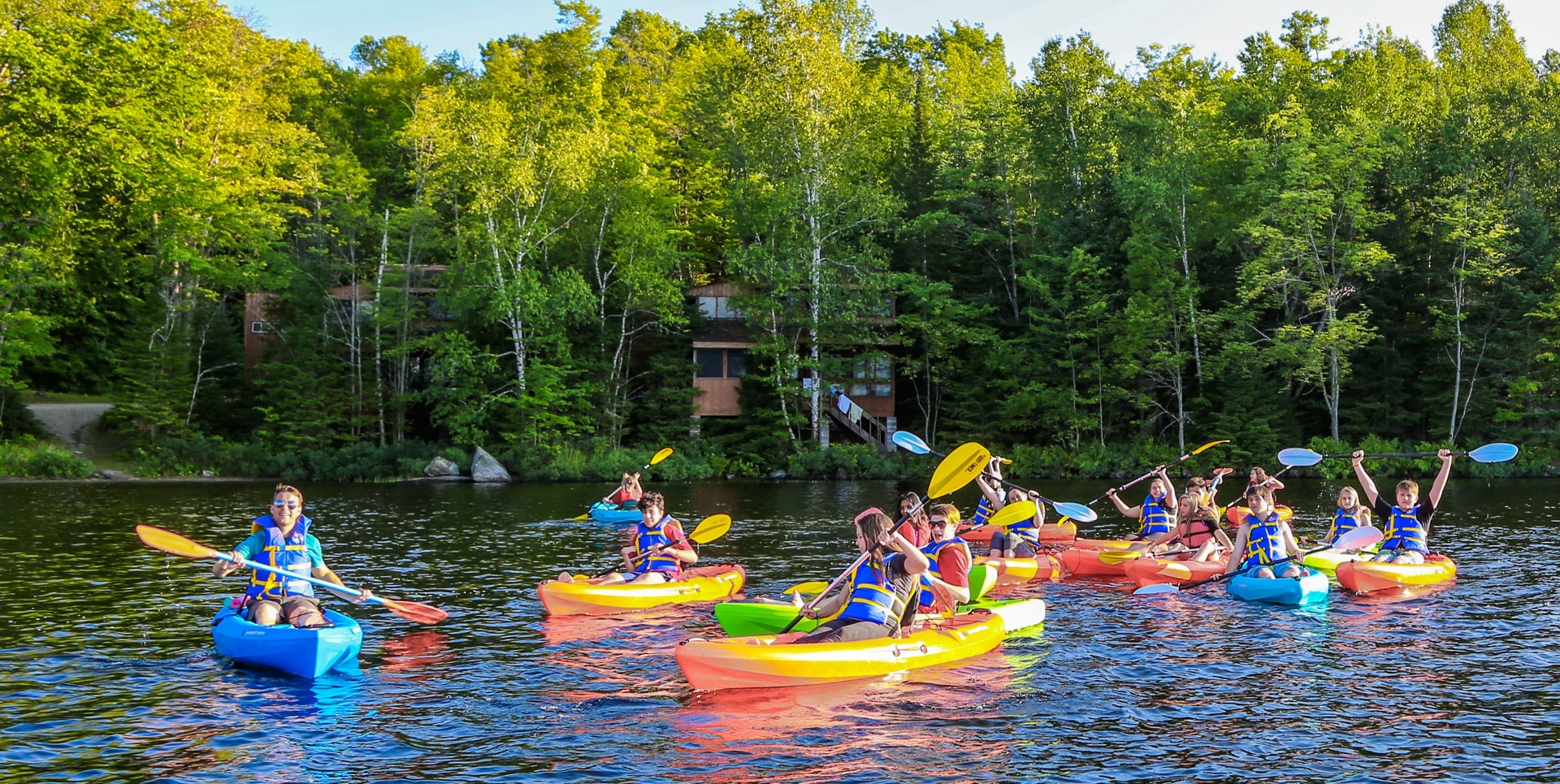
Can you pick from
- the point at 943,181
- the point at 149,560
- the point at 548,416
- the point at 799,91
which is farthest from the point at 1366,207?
the point at 149,560

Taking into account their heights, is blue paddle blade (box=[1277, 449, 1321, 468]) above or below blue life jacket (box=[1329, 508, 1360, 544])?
above

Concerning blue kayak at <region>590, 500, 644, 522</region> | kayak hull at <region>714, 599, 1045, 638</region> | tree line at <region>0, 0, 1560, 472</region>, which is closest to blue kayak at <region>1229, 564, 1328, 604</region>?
Answer: kayak hull at <region>714, 599, 1045, 638</region>

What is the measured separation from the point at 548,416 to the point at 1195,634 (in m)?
24.8

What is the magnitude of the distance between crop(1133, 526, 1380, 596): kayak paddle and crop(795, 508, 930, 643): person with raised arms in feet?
18.2

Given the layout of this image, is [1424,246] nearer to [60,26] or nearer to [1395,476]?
[1395,476]

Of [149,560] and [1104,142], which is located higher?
[1104,142]

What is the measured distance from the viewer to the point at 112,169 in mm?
33625

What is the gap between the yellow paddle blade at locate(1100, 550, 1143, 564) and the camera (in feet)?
51.2

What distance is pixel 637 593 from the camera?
42.3ft

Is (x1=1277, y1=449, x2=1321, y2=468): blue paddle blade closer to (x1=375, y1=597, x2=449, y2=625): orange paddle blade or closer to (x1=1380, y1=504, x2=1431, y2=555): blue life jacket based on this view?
(x1=1380, y1=504, x2=1431, y2=555): blue life jacket

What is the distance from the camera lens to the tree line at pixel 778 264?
3403 cm

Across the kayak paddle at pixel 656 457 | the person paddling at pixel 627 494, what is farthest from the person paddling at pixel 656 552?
the kayak paddle at pixel 656 457

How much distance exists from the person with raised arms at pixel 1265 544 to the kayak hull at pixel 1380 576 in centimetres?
79

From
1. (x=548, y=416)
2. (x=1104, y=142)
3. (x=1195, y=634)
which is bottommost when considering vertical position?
(x=1195, y=634)
